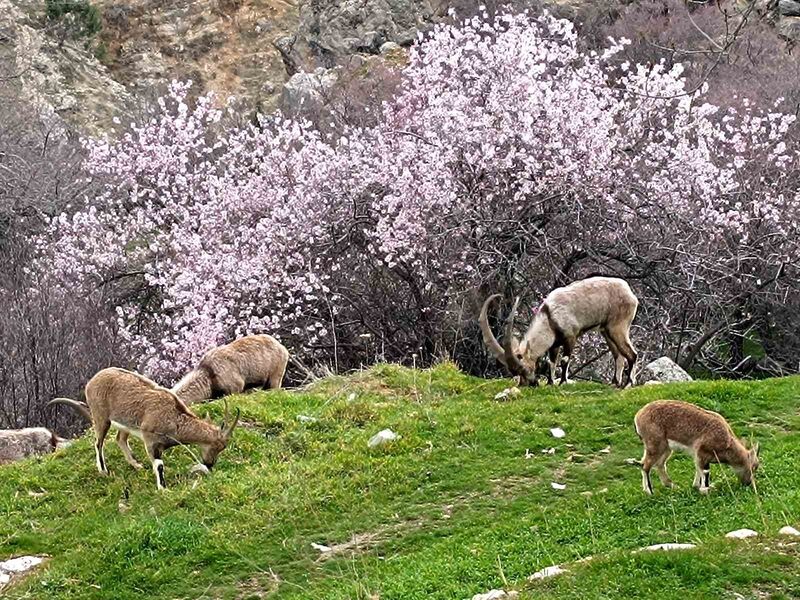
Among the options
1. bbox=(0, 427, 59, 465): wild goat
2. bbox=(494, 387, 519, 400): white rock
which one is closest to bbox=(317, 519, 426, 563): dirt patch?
bbox=(494, 387, 519, 400): white rock

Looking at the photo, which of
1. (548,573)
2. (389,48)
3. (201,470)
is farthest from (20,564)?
(389,48)

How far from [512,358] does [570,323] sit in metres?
0.85

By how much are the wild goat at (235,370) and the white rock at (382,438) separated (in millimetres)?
2753

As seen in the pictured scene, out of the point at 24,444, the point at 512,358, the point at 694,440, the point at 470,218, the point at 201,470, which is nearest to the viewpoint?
the point at 694,440

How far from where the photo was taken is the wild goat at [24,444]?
1267 cm

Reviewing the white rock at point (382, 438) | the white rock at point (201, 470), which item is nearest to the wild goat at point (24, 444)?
the white rock at point (201, 470)

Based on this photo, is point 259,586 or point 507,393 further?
point 507,393

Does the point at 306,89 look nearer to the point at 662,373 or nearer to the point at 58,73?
the point at 58,73

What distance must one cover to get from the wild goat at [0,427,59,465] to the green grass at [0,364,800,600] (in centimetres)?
193

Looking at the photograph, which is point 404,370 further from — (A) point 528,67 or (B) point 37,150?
(B) point 37,150

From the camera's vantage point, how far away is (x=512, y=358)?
39.7 feet

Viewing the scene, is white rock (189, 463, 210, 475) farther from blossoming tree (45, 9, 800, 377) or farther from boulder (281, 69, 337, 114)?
boulder (281, 69, 337, 114)

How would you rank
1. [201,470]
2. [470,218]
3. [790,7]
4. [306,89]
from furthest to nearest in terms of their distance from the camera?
[306,89] → [790,7] → [470,218] → [201,470]

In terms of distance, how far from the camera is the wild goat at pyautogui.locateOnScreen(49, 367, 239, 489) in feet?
31.4
